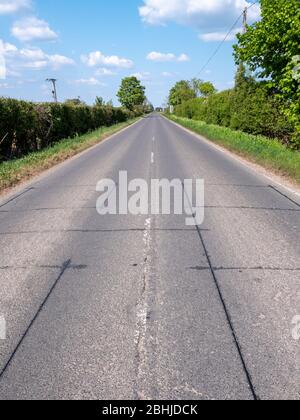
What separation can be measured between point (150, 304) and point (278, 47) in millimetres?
13946

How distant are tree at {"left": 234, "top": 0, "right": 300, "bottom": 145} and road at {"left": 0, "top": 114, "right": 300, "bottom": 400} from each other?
6.71 meters

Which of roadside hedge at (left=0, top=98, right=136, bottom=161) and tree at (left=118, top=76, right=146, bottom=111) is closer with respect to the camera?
roadside hedge at (left=0, top=98, right=136, bottom=161)

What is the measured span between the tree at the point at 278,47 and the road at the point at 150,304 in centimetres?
671

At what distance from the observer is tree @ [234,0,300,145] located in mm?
12641

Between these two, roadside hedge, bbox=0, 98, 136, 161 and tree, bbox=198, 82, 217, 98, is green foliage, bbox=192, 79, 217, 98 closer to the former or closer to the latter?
tree, bbox=198, 82, 217, 98

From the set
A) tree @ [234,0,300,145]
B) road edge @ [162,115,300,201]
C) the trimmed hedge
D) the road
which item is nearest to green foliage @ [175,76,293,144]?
the trimmed hedge

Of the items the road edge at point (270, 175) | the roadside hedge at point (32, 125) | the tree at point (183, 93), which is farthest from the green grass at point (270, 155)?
the tree at point (183, 93)

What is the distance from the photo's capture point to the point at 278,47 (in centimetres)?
1477

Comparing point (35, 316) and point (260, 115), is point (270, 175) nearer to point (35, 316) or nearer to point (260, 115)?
point (260, 115)

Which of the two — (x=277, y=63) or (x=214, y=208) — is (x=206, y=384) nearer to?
(x=214, y=208)

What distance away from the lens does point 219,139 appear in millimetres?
24156
